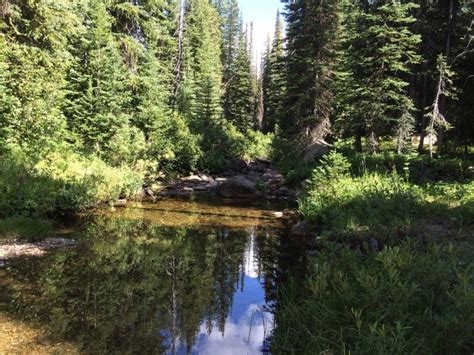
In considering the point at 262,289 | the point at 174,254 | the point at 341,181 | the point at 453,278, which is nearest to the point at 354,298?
the point at 453,278

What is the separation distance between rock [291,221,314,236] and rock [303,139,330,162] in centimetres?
918

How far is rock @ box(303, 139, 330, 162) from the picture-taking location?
20828 mm

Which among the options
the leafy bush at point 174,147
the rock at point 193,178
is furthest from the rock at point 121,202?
the rock at point 193,178

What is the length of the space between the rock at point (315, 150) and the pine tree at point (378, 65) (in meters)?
2.14

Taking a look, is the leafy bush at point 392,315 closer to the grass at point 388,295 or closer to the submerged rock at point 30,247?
the grass at point 388,295

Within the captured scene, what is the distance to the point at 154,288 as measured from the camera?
7242mm

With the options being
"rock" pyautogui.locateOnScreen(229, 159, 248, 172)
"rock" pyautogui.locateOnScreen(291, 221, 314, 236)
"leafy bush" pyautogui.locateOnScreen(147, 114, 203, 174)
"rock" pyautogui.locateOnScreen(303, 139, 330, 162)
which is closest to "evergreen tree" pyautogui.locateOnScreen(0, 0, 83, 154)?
"leafy bush" pyautogui.locateOnScreen(147, 114, 203, 174)

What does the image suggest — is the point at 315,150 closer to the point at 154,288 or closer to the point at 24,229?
the point at 24,229

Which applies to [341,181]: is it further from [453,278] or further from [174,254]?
[453,278]

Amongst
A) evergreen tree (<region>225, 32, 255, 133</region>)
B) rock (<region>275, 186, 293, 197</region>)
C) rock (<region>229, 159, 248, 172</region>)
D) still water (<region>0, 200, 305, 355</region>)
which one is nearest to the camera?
still water (<region>0, 200, 305, 355</region>)

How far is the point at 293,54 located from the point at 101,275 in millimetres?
20113

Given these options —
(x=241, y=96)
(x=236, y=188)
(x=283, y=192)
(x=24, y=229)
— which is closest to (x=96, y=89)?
(x=236, y=188)

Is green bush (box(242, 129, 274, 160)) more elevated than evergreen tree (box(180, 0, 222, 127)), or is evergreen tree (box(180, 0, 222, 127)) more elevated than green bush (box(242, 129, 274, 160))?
evergreen tree (box(180, 0, 222, 127))

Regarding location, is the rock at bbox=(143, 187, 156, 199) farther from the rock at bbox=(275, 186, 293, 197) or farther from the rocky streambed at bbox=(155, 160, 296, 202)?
the rock at bbox=(275, 186, 293, 197)
